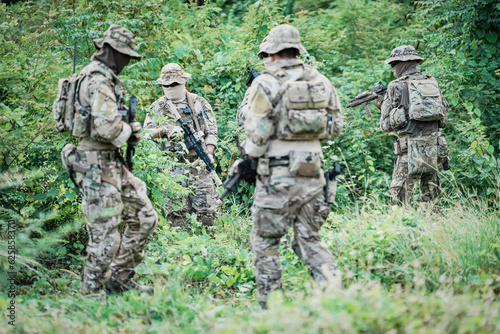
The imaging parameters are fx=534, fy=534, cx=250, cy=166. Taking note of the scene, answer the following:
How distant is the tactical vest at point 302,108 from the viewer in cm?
433

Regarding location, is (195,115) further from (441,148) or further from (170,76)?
(441,148)

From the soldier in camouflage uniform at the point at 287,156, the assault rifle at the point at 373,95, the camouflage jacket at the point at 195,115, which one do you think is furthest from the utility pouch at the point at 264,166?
the assault rifle at the point at 373,95

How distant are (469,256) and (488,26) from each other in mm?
5456

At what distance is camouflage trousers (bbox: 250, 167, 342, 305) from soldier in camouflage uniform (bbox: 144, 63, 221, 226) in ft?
9.32

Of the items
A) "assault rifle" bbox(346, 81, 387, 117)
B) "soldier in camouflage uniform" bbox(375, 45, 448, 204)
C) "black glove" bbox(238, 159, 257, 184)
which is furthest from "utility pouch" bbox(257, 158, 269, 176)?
"assault rifle" bbox(346, 81, 387, 117)

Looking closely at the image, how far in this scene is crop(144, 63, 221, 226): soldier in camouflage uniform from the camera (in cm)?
725

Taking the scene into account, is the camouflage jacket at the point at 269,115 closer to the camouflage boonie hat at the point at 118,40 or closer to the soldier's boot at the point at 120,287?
the camouflage boonie hat at the point at 118,40

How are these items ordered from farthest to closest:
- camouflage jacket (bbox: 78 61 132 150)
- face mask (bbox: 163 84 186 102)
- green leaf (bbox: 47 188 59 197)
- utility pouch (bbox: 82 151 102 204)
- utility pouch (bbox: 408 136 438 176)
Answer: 1. face mask (bbox: 163 84 186 102)
2. utility pouch (bbox: 408 136 438 176)
3. green leaf (bbox: 47 188 59 197)
4. utility pouch (bbox: 82 151 102 204)
5. camouflage jacket (bbox: 78 61 132 150)

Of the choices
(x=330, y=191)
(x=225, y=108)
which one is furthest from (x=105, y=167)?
(x=225, y=108)

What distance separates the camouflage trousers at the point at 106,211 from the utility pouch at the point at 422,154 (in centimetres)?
361

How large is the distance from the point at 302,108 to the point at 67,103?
81.8 inches

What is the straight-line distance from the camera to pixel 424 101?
6.70 m

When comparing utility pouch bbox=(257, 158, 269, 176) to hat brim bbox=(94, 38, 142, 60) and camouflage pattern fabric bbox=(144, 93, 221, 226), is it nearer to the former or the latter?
hat brim bbox=(94, 38, 142, 60)

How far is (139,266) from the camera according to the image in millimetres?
5449
